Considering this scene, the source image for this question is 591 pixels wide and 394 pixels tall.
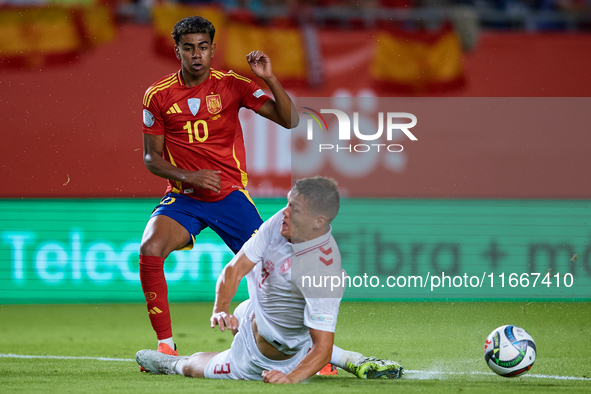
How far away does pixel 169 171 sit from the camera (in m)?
4.65

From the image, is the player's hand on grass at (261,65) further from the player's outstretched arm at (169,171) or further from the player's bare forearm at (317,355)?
the player's bare forearm at (317,355)

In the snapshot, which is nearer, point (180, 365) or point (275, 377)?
point (275, 377)

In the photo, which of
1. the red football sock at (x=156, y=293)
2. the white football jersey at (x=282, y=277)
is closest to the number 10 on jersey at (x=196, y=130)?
the red football sock at (x=156, y=293)

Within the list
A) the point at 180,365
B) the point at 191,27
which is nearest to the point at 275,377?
the point at 180,365

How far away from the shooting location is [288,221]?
3.57m

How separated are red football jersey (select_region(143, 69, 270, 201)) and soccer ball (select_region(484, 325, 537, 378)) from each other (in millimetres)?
1966

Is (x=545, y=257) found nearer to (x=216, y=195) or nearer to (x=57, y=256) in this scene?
(x=216, y=195)

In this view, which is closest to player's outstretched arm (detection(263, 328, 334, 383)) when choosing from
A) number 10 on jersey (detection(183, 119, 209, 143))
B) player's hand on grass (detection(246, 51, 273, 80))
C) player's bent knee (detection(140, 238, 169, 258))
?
player's bent knee (detection(140, 238, 169, 258))

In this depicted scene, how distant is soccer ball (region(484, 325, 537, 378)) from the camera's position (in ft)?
12.6

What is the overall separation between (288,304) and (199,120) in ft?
5.61

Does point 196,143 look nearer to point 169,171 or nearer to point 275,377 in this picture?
point 169,171

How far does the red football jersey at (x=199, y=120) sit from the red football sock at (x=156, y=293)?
543 mm

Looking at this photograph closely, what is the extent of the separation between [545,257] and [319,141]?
2.65m

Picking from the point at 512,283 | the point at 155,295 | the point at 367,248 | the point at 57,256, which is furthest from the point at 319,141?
the point at 155,295
